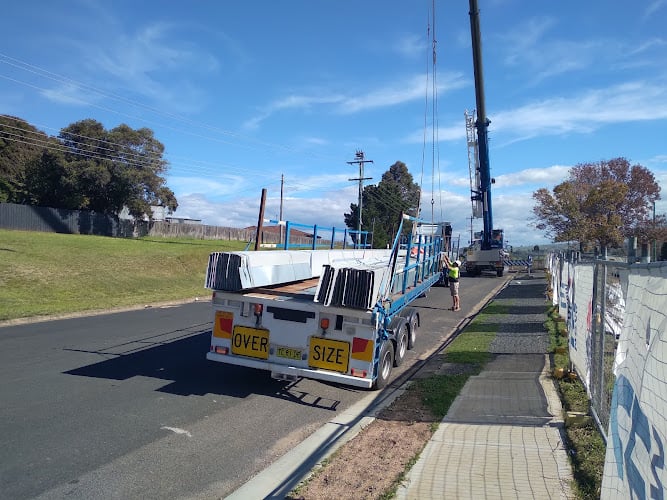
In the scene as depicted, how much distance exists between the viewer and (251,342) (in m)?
7.25

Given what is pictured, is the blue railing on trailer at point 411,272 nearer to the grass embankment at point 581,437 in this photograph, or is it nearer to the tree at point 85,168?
the grass embankment at point 581,437

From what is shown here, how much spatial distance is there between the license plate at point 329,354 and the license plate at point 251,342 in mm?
681

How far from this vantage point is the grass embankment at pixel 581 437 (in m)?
4.24

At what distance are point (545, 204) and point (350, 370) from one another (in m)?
35.6

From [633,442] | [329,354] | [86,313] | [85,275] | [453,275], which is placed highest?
[453,275]

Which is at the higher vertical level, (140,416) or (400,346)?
(400,346)

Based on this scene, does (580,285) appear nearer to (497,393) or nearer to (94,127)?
(497,393)

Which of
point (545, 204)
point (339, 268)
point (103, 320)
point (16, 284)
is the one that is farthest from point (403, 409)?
point (545, 204)

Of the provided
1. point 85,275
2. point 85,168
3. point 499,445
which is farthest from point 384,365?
point 85,168

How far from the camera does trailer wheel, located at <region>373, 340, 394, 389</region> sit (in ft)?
24.3

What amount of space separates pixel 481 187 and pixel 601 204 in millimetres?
9858

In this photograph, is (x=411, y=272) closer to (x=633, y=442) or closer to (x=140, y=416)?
(x=140, y=416)

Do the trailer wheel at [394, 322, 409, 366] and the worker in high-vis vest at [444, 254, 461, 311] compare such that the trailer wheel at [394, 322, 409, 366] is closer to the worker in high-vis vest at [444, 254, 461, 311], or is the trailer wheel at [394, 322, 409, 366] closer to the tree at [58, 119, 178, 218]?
the worker in high-vis vest at [444, 254, 461, 311]

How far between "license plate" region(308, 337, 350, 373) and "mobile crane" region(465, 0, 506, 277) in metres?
16.6
